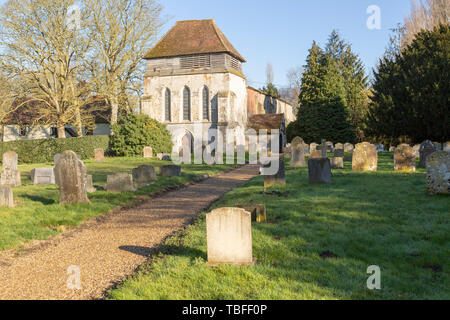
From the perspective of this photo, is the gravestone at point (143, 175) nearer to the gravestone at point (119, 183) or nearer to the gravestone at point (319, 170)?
the gravestone at point (119, 183)

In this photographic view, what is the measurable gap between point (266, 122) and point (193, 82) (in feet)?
30.5

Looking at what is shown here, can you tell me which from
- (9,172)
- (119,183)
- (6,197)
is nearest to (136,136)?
(9,172)

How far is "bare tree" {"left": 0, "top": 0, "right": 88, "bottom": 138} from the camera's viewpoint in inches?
1179

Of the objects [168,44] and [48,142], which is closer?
[48,142]

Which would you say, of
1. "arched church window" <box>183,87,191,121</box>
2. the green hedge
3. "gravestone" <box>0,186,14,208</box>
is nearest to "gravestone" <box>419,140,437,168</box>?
"gravestone" <box>0,186,14,208</box>

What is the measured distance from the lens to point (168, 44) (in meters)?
40.9

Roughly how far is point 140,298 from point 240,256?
1.67 m

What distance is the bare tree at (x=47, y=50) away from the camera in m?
30.0

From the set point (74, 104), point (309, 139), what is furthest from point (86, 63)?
point (309, 139)

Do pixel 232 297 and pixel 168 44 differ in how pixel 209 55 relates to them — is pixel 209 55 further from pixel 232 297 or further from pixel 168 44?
pixel 232 297

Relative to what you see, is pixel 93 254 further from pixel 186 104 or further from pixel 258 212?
pixel 186 104

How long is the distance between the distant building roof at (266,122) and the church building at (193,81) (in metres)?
2.12

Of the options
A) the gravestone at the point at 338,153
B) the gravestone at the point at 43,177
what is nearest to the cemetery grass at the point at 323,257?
the gravestone at the point at 43,177

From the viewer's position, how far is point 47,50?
3170cm
